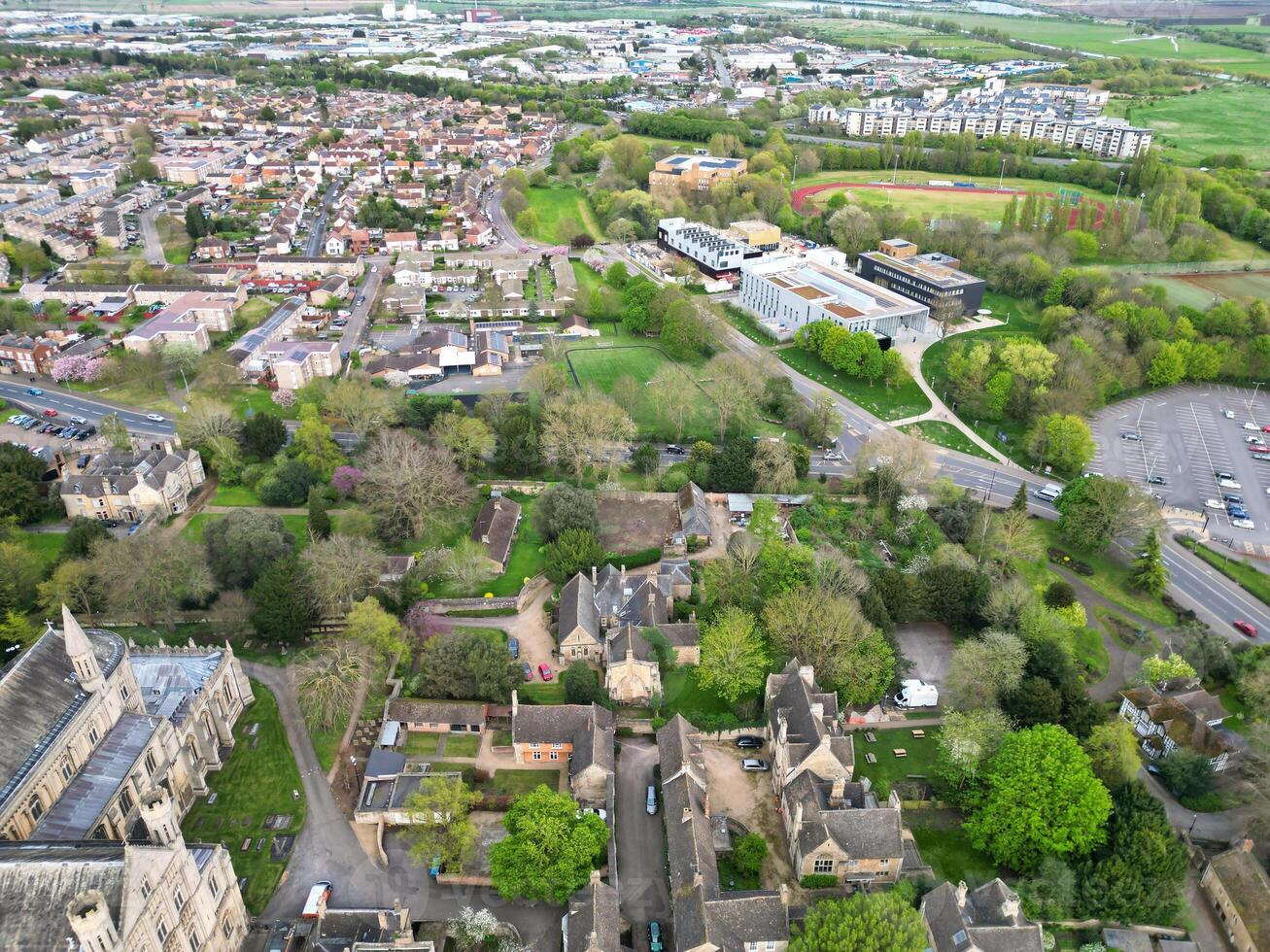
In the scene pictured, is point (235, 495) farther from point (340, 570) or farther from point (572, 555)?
point (572, 555)

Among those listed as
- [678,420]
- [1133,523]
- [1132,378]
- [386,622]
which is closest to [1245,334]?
[1132,378]

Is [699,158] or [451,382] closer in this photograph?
[451,382]

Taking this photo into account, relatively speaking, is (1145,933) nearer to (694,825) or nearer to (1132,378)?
(694,825)

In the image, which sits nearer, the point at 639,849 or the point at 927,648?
the point at 639,849

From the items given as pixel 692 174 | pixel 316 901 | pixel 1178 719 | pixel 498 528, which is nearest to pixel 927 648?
pixel 1178 719

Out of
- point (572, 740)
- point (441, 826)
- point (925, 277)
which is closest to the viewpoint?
point (441, 826)
